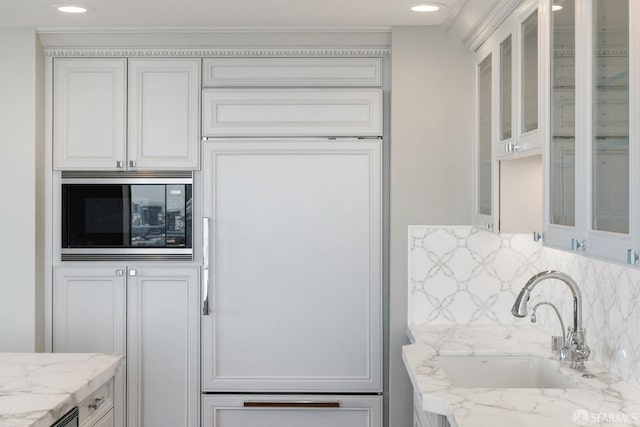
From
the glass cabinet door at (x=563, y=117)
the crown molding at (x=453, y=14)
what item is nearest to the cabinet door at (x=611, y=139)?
the glass cabinet door at (x=563, y=117)

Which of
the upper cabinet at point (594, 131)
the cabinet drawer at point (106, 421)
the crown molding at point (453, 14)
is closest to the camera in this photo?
the upper cabinet at point (594, 131)

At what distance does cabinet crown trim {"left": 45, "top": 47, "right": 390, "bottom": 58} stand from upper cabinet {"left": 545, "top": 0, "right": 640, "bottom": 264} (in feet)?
5.42

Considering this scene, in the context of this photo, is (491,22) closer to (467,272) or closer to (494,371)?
(467,272)

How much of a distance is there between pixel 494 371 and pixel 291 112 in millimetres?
1664

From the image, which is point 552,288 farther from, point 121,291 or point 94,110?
point 94,110

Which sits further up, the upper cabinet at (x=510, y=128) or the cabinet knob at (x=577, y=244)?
the upper cabinet at (x=510, y=128)

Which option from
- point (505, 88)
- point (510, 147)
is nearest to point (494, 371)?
point (510, 147)

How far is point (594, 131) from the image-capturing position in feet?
6.41

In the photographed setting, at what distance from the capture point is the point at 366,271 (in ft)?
12.7

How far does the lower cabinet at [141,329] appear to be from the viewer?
393cm

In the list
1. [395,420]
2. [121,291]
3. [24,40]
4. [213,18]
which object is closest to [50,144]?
[24,40]

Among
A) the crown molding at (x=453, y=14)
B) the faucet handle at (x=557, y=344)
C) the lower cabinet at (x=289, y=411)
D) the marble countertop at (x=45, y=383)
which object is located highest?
the crown molding at (x=453, y=14)

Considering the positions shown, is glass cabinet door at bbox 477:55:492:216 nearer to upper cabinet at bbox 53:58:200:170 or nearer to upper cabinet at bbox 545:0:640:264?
upper cabinet at bbox 545:0:640:264

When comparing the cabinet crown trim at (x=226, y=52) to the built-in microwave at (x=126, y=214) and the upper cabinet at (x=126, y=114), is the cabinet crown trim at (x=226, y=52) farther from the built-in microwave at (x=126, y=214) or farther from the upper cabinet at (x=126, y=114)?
the built-in microwave at (x=126, y=214)
